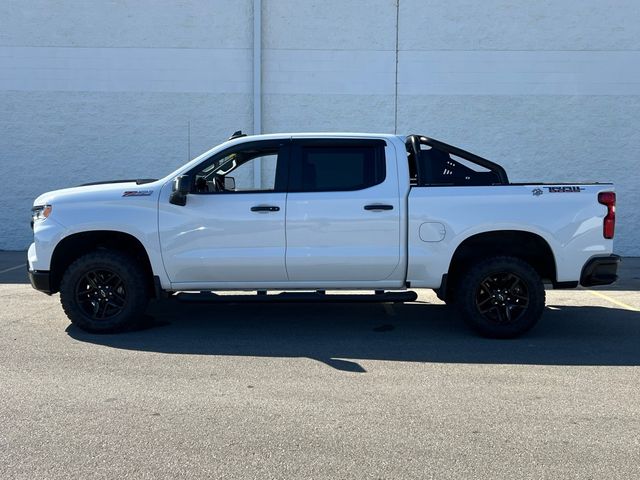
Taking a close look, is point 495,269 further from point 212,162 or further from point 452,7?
point 452,7

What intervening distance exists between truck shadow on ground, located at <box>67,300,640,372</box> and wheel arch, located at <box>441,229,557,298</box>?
627 millimetres

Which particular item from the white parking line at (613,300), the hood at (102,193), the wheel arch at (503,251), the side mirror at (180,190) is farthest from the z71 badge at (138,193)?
the white parking line at (613,300)

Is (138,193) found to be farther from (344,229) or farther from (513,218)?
(513,218)

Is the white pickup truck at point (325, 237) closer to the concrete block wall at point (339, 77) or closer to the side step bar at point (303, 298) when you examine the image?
the side step bar at point (303, 298)

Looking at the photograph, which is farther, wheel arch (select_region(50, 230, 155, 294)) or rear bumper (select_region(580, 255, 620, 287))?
wheel arch (select_region(50, 230, 155, 294))

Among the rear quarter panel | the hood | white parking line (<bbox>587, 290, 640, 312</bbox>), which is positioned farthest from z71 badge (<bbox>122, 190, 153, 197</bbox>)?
white parking line (<bbox>587, 290, 640, 312</bbox>)

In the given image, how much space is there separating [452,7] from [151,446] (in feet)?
39.2

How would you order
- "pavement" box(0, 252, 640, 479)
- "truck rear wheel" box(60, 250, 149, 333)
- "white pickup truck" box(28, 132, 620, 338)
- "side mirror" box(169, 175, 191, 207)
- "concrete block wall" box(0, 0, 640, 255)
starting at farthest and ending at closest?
"concrete block wall" box(0, 0, 640, 255) → "truck rear wheel" box(60, 250, 149, 333) → "white pickup truck" box(28, 132, 620, 338) → "side mirror" box(169, 175, 191, 207) → "pavement" box(0, 252, 640, 479)

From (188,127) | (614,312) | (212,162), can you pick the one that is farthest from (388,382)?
(188,127)

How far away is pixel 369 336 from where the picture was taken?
661cm

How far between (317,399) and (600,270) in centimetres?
347

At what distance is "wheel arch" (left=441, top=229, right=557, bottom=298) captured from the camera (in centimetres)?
651

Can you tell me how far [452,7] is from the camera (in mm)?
13297

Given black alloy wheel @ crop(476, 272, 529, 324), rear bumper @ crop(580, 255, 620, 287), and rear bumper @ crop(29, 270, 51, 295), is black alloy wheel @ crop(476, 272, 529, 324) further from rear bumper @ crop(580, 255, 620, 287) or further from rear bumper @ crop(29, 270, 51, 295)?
rear bumper @ crop(29, 270, 51, 295)
